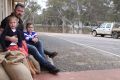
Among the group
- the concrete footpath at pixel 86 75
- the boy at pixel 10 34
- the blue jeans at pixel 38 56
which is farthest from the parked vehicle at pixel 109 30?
the boy at pixel 10 34

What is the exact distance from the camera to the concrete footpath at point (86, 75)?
25.8ft

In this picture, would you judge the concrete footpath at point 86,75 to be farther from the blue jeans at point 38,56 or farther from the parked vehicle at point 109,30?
the parked vehicle at point 109,30

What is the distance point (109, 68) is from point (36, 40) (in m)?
2.52

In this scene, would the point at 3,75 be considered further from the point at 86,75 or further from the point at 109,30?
the point at 109,30

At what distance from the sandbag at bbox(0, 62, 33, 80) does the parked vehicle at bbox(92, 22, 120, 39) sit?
29127 mm

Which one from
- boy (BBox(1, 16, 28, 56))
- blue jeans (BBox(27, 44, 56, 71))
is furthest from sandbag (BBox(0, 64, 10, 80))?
blue jeans (BBox(27, 44, 56, 71))

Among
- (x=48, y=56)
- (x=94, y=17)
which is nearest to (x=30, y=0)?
(x=94, y=17)

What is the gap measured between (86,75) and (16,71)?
3.16 m

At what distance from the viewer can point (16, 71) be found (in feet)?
18.6

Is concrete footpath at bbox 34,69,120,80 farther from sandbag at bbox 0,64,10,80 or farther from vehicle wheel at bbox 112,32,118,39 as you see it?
vehicle wheel at bbox 112,32,118,39

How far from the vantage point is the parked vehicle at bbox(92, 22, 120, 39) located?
3484cm

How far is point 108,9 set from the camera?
5931 centimetres

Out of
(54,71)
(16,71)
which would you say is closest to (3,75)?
(16,71)

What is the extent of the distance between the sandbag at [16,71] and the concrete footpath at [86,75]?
6.11 feet
